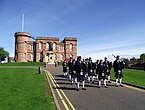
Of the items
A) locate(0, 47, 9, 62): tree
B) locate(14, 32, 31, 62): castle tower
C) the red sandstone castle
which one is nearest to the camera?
locate(14, 32, 31, 62): castle tower

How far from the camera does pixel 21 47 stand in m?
88.4

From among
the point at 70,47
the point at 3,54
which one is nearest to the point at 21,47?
the point at 70,47

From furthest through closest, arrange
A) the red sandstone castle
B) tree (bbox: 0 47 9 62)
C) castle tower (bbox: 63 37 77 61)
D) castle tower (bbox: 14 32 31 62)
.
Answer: tree (bbox: 0 47 9 62) → castle tower (bbox: 63 37 77 61) → the red sandstone castle → castle tower (bbox: 14 32 31 62)

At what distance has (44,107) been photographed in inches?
407

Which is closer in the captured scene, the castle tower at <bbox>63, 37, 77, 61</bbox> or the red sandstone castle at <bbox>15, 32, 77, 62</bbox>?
the red sandstone castle at <bbox>15, 32, 77, 62</bbox>

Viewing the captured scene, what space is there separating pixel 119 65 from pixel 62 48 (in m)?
72.3

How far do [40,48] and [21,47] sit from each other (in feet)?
22.7

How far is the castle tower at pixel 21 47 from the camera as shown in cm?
8781

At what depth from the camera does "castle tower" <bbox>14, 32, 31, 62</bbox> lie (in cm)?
8781

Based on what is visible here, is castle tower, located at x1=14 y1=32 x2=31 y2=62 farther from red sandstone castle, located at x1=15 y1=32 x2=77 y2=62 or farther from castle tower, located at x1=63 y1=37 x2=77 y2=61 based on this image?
castle tower, located at x1=63 y1=37 x2=77 y2=61

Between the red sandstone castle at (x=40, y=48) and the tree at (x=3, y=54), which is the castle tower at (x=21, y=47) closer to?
the red sandstone castle at (x=40, y=48)

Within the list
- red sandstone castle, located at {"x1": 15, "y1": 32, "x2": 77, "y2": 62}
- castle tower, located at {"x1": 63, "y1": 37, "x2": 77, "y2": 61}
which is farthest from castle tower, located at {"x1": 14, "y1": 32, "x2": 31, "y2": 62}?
castle tower, located at {"x1": 63, "y1": 37, "x2": 77, "y2": 61}

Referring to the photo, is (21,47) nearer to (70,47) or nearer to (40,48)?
(40,48)

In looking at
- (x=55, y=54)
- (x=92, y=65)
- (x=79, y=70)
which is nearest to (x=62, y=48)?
(x=55, y=54)
